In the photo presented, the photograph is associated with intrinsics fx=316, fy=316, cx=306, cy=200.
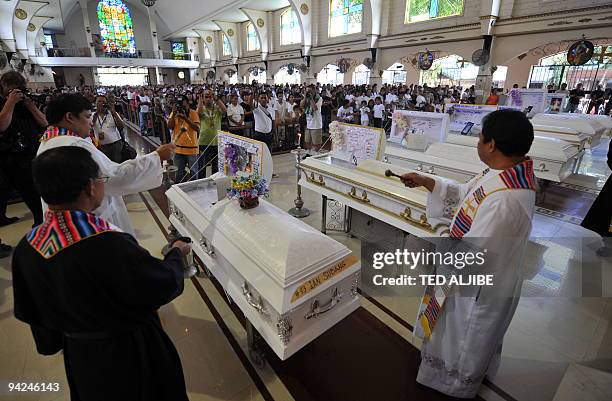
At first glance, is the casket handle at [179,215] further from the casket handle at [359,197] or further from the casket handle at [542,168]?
the casket handle at [542,168]

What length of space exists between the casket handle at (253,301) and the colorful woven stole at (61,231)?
988mm

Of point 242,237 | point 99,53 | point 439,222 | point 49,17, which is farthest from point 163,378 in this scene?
point 99,53

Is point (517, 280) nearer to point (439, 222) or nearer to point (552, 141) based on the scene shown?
point (439, 222)

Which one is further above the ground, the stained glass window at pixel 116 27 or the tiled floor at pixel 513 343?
the stained glass window at pixel 116 27

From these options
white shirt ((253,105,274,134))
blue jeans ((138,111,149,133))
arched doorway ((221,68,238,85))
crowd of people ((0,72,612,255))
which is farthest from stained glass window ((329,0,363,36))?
arched doorway ((221,68,238,85))

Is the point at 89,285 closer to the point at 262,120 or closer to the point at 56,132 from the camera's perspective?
the point at 56,132

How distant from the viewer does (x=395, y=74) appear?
17.2 m

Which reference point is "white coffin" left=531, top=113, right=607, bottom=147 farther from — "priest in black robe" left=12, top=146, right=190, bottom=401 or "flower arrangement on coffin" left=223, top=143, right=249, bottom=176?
"priest in black robe" left=12, top=146, right=190, bottom=401

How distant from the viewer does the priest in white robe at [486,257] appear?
139 cm

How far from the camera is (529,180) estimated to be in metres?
1.41

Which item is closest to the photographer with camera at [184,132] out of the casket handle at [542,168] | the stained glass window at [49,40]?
the casket handle at [542,168]

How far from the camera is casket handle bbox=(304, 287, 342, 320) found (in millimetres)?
1763

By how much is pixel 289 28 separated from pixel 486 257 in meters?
22.8

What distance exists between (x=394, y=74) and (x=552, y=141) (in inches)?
569
